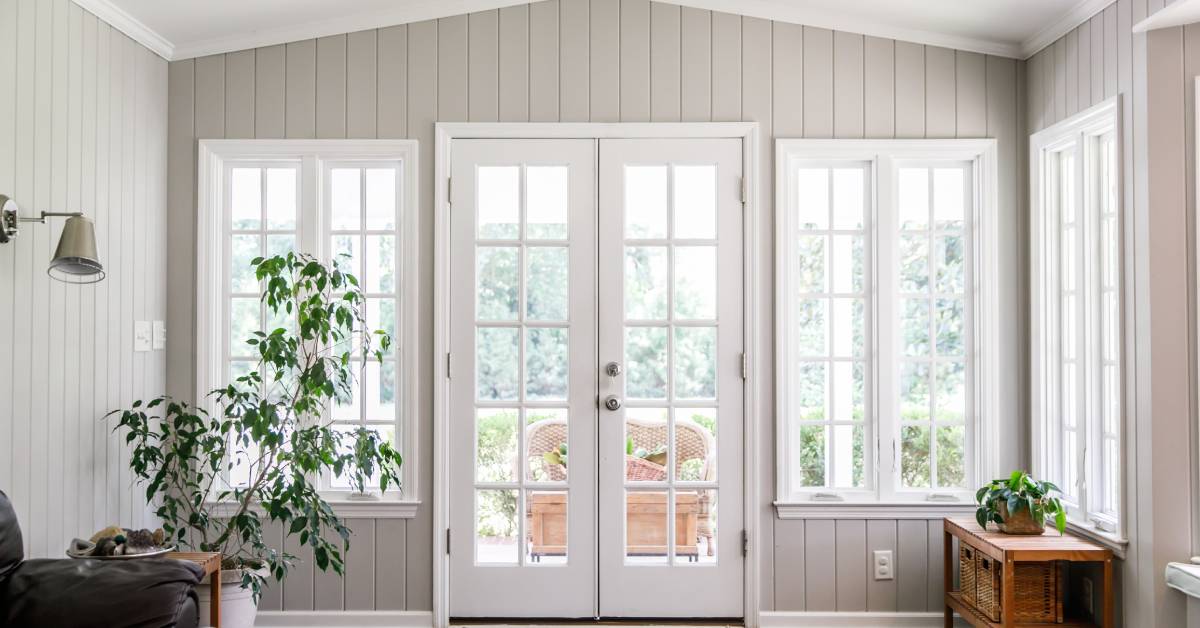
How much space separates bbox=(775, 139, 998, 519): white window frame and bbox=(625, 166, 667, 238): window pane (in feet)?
1.49

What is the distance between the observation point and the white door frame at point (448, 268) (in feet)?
10.4

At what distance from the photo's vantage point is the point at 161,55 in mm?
3150

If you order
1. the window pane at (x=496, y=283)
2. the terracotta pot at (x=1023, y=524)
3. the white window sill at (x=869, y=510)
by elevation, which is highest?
the window pane at (x=496, y=283)

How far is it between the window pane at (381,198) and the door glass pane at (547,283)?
583 millimetres

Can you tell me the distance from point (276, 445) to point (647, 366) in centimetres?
140

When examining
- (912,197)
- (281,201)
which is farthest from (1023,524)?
(281,201)

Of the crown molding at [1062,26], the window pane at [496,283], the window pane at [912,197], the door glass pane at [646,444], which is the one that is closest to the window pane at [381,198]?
the window pane at [496,283]

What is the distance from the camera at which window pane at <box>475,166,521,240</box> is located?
3.22 metres

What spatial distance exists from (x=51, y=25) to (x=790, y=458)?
9.81 feet

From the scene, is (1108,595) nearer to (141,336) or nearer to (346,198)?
(346,198)

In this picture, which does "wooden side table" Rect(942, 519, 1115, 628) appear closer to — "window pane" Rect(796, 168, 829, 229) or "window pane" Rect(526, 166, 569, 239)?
"window pane" Rect(796, 168, 829, 229)

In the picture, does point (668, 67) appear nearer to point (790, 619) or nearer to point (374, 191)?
point (374, 191)

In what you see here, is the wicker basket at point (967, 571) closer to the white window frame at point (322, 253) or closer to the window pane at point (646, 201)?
the window pane at point (646, 201)

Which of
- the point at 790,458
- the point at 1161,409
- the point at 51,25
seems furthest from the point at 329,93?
the point at 1161,409
